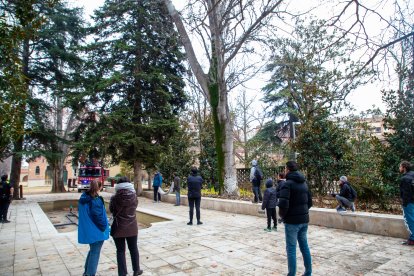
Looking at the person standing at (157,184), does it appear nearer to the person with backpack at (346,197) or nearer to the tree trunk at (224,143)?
the tree trunk at (224,143)

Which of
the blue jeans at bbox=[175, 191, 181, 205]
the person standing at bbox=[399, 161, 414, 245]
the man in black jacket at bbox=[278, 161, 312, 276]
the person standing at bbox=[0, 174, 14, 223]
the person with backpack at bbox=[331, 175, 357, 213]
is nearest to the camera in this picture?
the man in black jacket at bbox=[278, 161, 312, 276]

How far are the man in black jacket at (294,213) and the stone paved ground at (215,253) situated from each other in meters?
0.77

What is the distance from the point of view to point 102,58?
70.3 feet

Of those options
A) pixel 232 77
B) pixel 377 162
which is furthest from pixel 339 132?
pixel 232 77

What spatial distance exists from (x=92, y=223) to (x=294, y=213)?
3.10 m

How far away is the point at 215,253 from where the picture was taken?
6145 mm

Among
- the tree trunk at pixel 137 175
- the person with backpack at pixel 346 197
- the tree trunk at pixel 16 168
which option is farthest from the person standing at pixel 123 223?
the tree trunk at pixel 16 168

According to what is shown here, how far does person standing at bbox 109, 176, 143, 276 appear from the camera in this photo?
184 inches

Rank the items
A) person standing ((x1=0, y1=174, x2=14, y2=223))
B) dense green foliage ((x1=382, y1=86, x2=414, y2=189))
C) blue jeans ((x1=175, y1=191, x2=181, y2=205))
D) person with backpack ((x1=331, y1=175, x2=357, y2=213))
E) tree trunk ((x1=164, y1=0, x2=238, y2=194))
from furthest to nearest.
Answer: blue jeans ((x1=175, y1=191, x2=181, y2=205))
tree trunk ((x1=164, y1=0, x2=238, y2=194))
person standing ((x1=0, y1=174, x2=14, y2=223))
dense green foliage ((x1=382, y1=86, x2=414, y2=189))
person with backpack ((x1=331, y1=175, x2=357, y2=213))

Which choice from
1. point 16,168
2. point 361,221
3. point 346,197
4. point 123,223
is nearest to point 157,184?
point 16,168

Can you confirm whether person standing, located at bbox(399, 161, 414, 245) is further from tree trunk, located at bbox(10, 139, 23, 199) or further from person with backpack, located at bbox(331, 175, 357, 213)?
tree trunk, located at bbox(10, 139, 23, 199)

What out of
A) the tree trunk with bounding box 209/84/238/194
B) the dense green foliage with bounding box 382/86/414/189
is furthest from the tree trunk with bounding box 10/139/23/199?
the dense green foliage with bounding box 382/86/414/189

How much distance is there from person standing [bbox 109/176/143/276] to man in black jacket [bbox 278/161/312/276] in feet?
7.79

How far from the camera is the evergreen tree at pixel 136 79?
19.8 m
